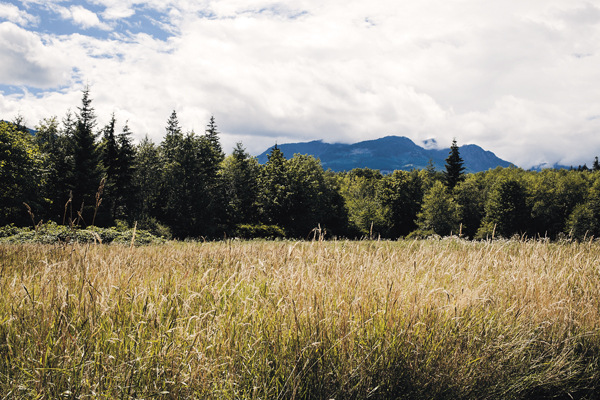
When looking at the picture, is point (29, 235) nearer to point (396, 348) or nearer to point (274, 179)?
→ point (396, 348)

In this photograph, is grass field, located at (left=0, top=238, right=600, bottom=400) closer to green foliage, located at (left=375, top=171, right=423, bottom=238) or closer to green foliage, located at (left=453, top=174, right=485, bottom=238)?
green foliage, located at (left=375, top=171, right=423, bottom=238)

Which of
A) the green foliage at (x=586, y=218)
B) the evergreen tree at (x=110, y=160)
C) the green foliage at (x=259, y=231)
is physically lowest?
the green foliage at (x=259, y=231)

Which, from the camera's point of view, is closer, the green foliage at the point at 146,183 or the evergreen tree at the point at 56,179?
the evergreen tree at the point at 56,179

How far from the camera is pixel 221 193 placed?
146ft

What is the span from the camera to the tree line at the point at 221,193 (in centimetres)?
3269

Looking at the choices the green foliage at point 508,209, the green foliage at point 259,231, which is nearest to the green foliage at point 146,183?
the green foliage at point 259,231

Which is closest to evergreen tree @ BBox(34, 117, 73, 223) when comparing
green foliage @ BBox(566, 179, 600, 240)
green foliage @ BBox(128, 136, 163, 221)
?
green foliage @ BBox(128, 136, 163, 221)

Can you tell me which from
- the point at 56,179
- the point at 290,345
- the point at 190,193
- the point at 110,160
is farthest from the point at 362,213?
the point at 290,345

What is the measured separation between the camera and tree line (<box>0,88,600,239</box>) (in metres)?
32.7

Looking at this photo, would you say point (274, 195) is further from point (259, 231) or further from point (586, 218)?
point (586, 218)

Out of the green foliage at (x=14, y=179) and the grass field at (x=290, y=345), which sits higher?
the green foliage at (x=14, y=179)

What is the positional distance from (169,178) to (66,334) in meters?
42.6

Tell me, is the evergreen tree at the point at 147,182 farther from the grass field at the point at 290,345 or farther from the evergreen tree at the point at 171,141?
the grass field at the point at 290,345

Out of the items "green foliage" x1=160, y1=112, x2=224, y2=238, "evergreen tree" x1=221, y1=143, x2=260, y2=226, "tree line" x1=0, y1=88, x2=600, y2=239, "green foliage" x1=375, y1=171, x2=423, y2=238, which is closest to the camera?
"tree line" x1=0, y1=88, x2=600, y2=239
